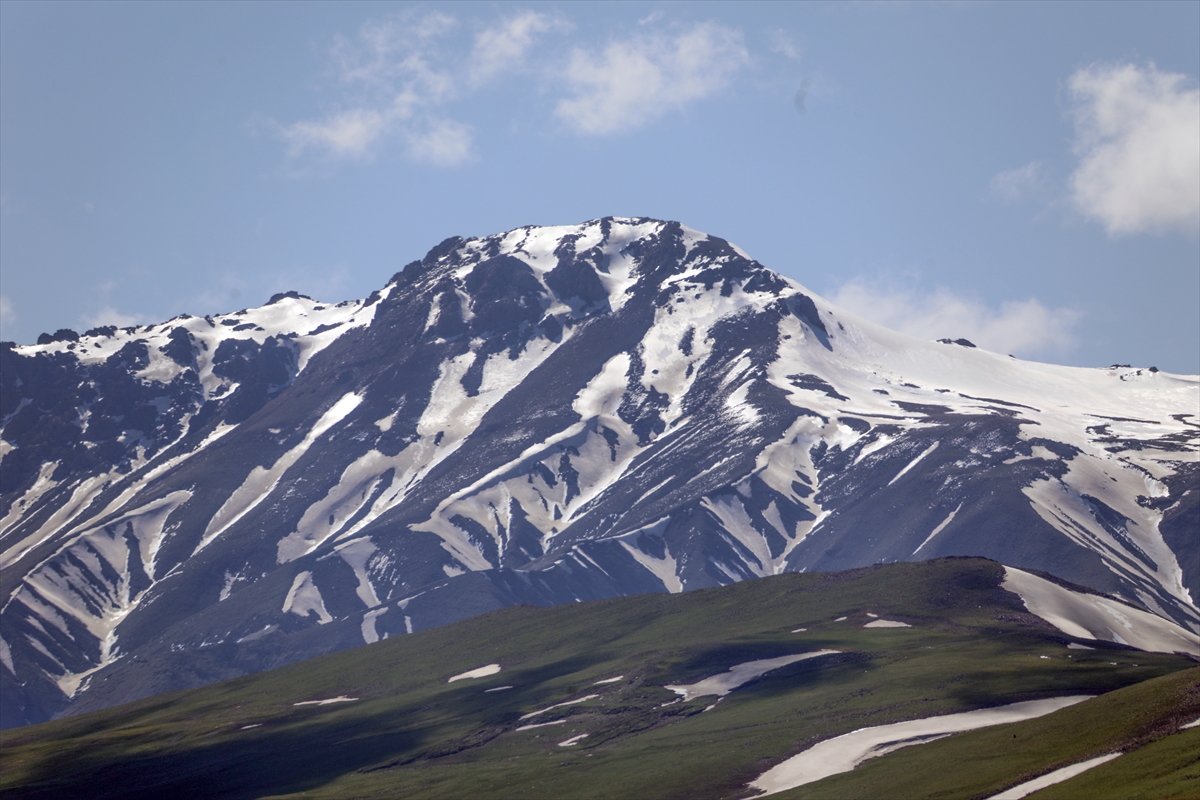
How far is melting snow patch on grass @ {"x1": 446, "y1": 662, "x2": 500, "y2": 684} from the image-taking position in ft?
589

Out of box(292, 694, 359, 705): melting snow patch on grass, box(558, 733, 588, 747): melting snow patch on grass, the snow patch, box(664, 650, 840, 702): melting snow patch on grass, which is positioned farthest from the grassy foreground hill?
the snow patch

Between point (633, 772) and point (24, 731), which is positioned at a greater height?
point (24, 731)

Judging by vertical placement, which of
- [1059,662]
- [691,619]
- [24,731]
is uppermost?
[24,731]

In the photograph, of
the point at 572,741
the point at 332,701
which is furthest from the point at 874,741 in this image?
the point at 332,701

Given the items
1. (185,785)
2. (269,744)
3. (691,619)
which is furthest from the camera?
(691,619)

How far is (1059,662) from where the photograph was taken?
411ft

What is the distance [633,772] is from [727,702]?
95.5 feet

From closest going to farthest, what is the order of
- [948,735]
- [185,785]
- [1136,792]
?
[1136,792] < [948,735] < [185,785]

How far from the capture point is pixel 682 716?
442 feet

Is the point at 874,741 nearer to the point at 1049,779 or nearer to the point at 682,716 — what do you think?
the point at 1049,779

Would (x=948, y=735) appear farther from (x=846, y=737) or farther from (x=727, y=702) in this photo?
(x=727, y=702)

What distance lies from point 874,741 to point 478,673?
88026 mm

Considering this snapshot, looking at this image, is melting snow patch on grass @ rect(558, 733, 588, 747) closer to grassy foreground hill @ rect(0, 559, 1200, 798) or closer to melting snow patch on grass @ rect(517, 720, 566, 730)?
grassy foreground hill @ rect(0, 559, 1200, 798)

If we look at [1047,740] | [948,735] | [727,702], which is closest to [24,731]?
[727,702]
